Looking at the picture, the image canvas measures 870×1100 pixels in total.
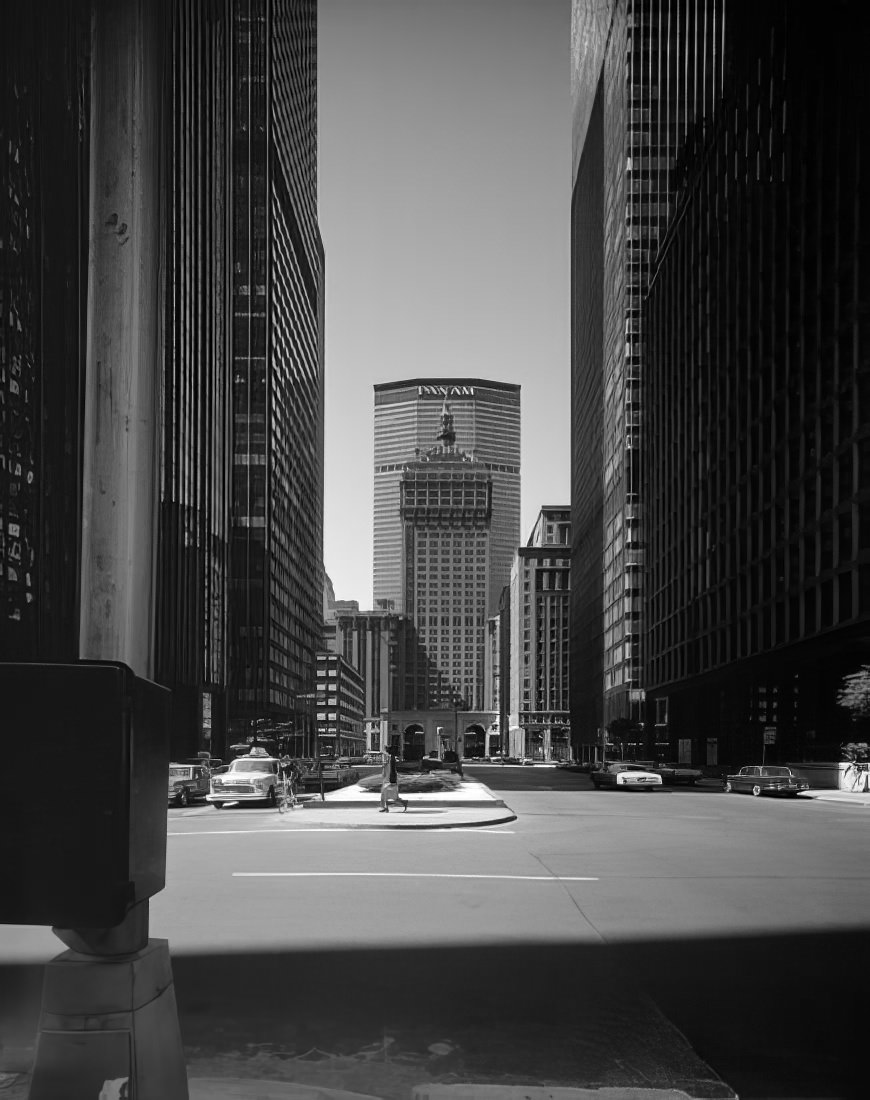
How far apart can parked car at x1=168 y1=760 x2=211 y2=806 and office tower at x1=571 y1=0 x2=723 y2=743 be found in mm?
64902

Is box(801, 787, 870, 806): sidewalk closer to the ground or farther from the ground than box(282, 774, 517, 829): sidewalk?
closer to the ground

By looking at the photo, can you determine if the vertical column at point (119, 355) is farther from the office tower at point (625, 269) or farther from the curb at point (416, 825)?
the office tower at point (625, 269)

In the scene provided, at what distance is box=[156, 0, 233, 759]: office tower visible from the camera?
68625 mm

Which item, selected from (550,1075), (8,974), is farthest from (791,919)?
(8,974)

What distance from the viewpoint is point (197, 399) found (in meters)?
80.4

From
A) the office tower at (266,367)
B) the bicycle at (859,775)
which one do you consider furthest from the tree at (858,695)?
the office tower at (266,367)

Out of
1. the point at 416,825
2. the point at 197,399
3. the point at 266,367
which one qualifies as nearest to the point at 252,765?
the point at 416,825

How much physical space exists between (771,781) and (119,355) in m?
45.6

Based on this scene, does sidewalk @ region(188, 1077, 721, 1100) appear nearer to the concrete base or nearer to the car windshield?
the concrete base

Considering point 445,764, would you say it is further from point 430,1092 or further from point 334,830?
point 430,1092

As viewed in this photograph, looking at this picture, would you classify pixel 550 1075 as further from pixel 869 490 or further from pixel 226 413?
pixel 226 413

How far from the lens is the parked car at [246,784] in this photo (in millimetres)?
38031

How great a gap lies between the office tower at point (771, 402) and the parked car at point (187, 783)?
27854 millimetres

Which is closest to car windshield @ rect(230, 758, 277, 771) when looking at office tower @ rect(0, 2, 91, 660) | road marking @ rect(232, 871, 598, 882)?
office tower @ rect(0, 2, 91, 660)
